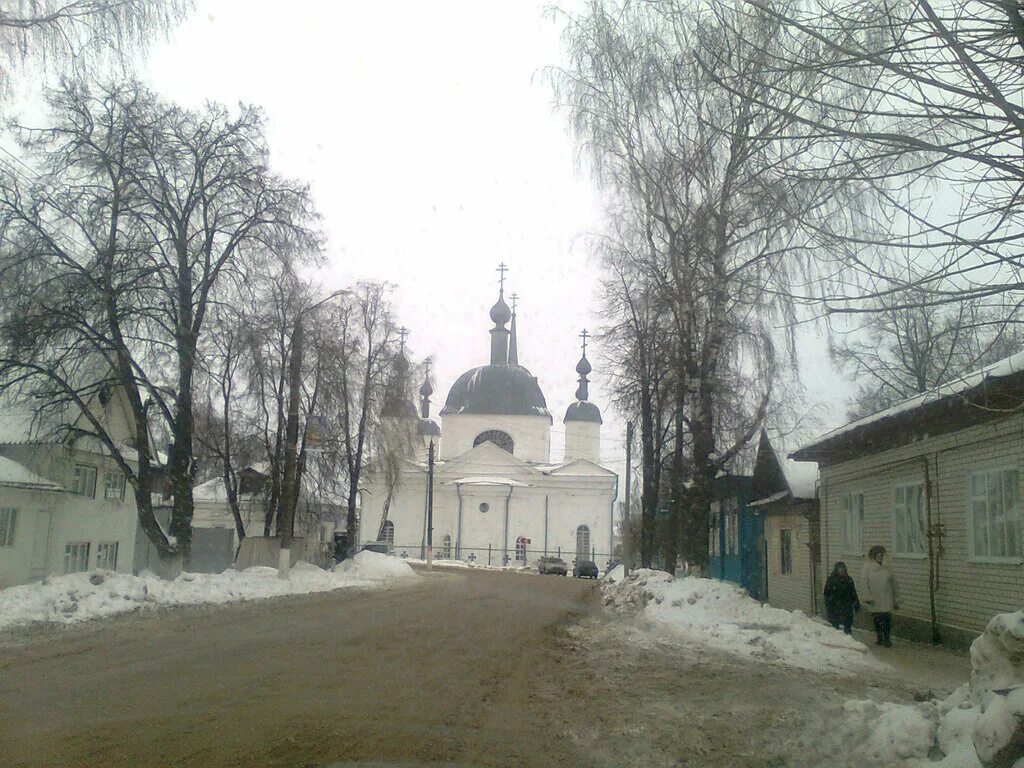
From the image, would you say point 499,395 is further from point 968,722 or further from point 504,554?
point 968,722

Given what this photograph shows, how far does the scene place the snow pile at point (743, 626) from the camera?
486 inches

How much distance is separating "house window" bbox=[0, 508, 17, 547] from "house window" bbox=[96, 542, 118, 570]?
243 inches

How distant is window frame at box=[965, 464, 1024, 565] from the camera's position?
13109 millimetres

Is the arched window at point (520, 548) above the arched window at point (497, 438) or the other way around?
the other way around

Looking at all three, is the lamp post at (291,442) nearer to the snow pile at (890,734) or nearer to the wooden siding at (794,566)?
the wooden siding at (794,566)

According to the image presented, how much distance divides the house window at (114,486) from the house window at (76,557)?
6.68 feet

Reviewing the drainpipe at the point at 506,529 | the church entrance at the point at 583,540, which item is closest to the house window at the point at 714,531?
the drainpipe at the point at 506,529

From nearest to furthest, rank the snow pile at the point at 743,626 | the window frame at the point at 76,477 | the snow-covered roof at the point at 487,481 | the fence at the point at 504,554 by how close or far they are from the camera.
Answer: the snow pile at the point at 743,626 < the window frame at the point at 76,477 < the fence at the point at 504,554 < the snow-covered roof at the point at 487,481

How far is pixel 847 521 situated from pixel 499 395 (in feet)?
192

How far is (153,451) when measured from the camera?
27188 mm

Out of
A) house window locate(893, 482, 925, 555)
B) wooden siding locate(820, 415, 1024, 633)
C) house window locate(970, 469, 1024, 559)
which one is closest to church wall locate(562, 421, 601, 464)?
wooden siding locate(820, 415, 1024, 633)

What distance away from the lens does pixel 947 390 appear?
359 inches

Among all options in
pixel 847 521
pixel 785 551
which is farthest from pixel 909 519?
pixel 785 551

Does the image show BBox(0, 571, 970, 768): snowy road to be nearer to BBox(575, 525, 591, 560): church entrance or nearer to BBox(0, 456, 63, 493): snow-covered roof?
BBox(0, 456, 63, 493): snow-covered roof
